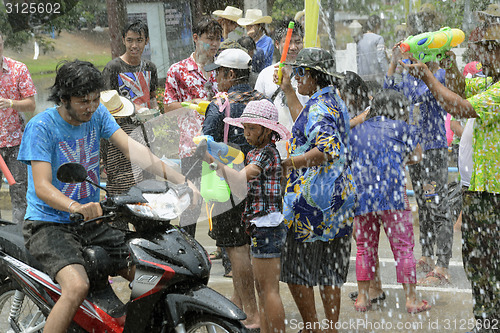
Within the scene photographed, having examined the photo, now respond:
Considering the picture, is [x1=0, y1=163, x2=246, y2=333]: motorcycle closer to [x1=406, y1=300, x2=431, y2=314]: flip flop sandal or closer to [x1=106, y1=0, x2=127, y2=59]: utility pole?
[x1=406, y1=300, x2=431, y2=314]: flip flop sandal

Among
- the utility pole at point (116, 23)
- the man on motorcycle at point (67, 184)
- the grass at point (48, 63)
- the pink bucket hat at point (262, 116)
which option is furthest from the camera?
the grass at point (48, 63)

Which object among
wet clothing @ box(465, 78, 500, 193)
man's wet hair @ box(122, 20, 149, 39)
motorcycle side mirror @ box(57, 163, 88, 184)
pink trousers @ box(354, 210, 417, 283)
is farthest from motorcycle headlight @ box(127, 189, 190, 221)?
man's wet hair @ box(122, 20, 149, 39)

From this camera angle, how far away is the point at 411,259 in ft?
17.0

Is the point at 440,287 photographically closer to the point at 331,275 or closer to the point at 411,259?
the point at 411,259

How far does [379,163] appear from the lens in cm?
518

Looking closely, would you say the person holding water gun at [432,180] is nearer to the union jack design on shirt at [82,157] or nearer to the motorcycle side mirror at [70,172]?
the union jack design on shirt at [82,157]

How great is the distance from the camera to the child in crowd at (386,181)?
5.18m

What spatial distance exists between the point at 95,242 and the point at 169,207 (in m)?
0.71

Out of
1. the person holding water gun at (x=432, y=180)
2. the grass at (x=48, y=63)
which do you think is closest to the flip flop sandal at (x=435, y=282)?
the person holding water gun at (x=432, y=180)

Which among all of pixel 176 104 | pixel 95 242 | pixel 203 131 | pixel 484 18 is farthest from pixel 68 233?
pixel 484 18

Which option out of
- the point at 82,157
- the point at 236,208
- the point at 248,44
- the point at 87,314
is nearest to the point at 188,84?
the point at 248,44

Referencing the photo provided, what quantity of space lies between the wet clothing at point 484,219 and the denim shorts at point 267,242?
50.2 inches

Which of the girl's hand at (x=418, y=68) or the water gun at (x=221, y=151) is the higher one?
the girl's hand at (x=418, y=68)

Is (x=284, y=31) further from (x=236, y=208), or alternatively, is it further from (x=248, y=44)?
(x=236, y=208)
